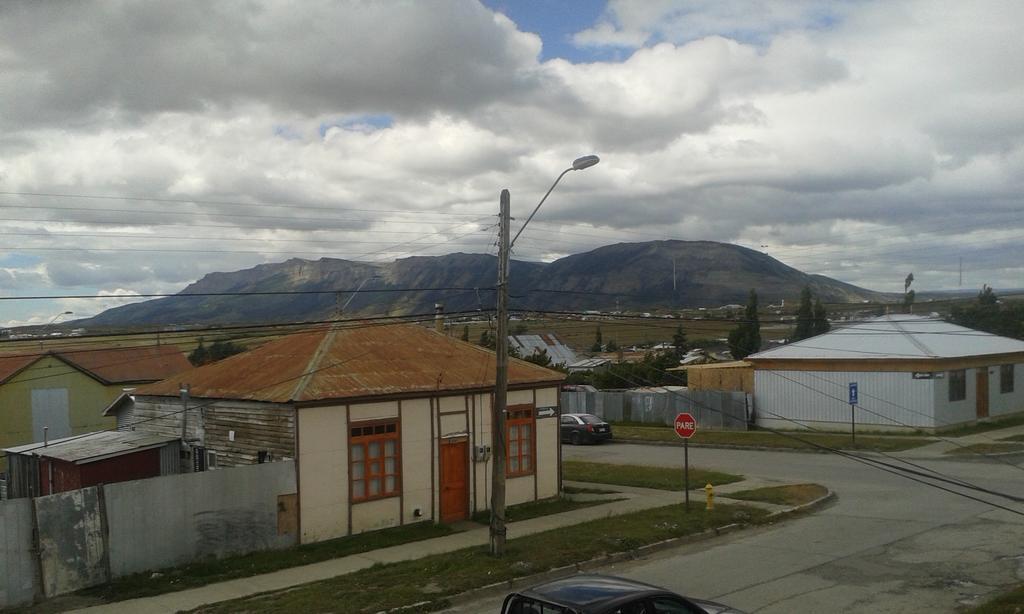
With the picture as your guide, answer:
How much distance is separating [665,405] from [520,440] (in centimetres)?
2341

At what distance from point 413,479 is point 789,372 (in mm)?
25053

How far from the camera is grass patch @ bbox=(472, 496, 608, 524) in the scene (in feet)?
65.1

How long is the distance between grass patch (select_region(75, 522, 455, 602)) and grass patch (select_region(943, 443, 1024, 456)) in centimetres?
2015

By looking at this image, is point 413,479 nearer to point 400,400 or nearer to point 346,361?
point 400,400

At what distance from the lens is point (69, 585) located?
13.6m

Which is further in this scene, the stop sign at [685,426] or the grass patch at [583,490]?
the grass patch at [583,490]

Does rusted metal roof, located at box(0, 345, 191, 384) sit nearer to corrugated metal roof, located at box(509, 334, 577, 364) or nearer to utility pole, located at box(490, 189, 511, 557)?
utility pole, located at box(490, 189, 511, 557)

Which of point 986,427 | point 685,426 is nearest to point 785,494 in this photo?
point 685,426

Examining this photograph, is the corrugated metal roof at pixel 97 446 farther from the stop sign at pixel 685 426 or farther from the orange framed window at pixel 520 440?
the stop sign at pixel 685 426

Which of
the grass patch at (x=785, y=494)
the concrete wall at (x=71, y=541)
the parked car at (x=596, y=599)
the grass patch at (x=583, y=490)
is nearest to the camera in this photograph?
the parked car at (x=596, y=599)

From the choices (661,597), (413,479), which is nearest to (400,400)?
(413,479)

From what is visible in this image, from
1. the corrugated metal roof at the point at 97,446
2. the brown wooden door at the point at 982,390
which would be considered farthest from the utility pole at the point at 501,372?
the brown wooden door at the point at 982,390

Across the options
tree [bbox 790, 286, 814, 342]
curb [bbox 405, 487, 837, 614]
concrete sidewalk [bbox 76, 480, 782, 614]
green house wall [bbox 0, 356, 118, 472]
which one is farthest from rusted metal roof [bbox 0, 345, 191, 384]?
tree [bbox 790, 286, 814, 342]

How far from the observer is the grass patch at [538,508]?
65.1ft
